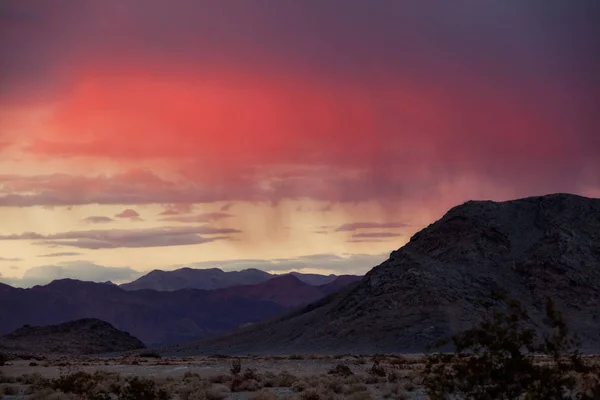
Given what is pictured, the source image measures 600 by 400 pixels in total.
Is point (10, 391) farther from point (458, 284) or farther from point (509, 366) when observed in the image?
point (458, 284)

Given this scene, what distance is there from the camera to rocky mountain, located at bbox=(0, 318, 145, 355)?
461ft

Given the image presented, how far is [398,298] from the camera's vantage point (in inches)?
4535

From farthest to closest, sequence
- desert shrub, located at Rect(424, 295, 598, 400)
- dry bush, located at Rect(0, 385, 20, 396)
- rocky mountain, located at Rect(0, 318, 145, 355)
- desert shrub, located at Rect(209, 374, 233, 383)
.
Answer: rocky mountain, located at Rect(0, 318, 145, 355)
desert shrub, located at Rect(209, 374, 233, 383)
dry bush, located at Rect(0, 385, 20, 396)
desert shrub, located at Rect(424, 295, 598, 400)

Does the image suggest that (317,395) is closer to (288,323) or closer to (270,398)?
(270,398)

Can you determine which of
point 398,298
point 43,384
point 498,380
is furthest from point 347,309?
point 498,380

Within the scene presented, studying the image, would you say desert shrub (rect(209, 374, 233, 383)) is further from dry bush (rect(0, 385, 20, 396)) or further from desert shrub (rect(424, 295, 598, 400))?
desert shrub (rect(424, 295, 598, 400))

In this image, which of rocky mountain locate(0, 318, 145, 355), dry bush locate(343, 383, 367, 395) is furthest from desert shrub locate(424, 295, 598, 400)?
rocky mountain locate(0, 318, 145, 355)

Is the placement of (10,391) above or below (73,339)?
below

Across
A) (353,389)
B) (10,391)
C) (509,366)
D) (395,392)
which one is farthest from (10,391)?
(509,366)

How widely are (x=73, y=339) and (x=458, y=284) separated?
249 feet

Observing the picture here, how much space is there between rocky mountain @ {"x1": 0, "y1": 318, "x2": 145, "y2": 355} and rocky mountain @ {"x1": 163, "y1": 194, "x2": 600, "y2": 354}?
21058 mm

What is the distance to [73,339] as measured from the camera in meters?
150

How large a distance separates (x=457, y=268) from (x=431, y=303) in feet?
41.9

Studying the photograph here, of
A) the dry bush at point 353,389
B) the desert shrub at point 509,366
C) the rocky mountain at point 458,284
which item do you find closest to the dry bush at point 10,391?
the dry bush at point 353,389
